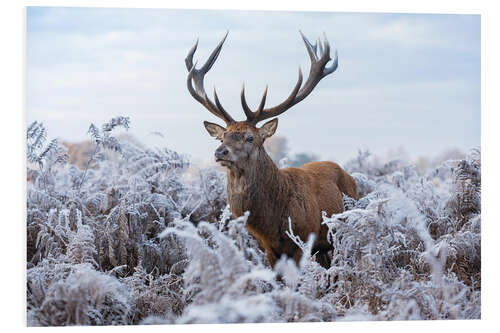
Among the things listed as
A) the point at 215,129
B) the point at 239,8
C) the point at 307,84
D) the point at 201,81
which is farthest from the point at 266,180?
the point at 239,8

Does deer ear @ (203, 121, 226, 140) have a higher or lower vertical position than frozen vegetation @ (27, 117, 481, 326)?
higher

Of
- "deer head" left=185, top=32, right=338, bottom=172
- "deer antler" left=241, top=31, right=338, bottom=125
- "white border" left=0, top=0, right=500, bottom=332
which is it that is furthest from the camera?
"deer antler" left=241, top=31, right=338, bottom=125

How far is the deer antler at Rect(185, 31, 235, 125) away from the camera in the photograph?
194 inches

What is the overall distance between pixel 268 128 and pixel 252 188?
540 millimetres

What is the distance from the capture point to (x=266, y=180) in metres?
4.72

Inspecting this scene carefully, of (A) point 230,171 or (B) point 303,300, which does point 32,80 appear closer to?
(A) point 230,171

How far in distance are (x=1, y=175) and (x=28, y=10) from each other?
124 cm

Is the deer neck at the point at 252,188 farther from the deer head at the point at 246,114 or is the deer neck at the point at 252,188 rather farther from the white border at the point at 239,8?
the white border at the point at 239,8

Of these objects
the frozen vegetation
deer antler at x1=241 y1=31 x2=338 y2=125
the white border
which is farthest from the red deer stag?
the white border

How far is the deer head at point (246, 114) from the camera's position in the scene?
4574mm

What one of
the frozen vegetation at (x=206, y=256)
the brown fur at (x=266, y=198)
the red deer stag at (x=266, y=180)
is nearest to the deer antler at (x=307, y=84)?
the red deer stag at (x=266, y=180)

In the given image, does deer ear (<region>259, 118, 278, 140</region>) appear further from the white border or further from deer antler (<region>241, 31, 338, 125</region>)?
the white border

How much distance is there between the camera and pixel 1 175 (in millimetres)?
4266

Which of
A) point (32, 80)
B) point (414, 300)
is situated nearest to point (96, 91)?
point (32, 80)
